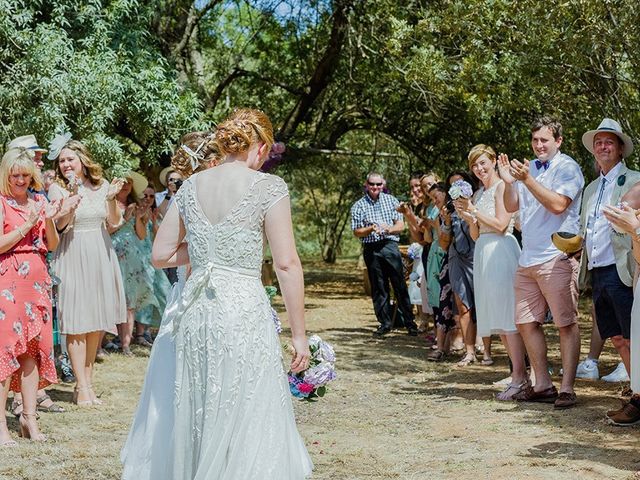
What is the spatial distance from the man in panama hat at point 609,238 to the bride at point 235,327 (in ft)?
10.9

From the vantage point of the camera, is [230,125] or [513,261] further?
[513,261]

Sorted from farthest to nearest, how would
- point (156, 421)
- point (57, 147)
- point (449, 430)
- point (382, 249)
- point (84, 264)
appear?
point (382, 249)
point (84, 264)
point (57, 147)
point (449, 430)
point (156, 421)

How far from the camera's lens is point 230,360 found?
4.33m

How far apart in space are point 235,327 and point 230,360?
15 cm

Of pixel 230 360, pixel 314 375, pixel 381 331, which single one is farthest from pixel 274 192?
pixel 381 331

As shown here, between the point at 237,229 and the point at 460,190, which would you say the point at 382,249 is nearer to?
the point at 460,190

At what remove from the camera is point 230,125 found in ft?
14.3

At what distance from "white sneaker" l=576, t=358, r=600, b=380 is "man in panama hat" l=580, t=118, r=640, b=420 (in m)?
1.63

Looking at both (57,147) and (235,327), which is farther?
(57,147)

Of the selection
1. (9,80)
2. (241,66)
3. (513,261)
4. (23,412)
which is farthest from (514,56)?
(241,66)

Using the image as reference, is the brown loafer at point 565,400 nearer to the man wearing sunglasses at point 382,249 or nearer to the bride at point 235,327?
the bride at point 235,327

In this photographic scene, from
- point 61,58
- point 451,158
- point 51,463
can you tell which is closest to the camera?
point 51,463

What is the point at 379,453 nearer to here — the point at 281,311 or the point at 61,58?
the point at 61,58

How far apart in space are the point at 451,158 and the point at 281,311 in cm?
493
